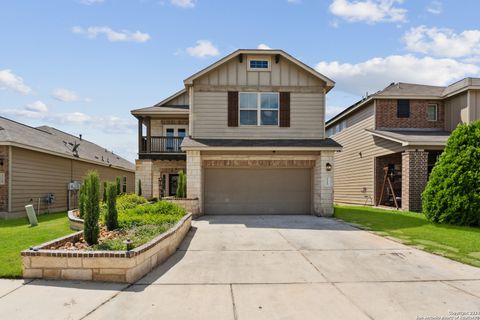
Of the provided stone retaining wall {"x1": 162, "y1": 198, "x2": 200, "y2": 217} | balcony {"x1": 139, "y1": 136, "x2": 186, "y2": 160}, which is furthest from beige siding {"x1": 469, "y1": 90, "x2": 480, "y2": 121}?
balcony {"x1": 139, "y1": 136, "x2": 186, "y2": 160}

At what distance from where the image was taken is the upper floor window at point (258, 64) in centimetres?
1426

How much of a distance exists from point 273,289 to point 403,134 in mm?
13929

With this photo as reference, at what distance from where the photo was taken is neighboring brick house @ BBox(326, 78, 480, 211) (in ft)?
49.6

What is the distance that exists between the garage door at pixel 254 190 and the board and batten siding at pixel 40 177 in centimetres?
814

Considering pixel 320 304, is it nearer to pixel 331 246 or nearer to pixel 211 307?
pixel 211 307

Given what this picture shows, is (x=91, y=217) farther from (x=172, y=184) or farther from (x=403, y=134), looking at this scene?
(x=172, y=184)

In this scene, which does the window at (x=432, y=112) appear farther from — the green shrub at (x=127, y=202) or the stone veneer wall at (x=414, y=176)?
the green shrub at (x=127, y=202)

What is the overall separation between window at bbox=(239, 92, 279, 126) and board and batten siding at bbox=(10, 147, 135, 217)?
32.4ft

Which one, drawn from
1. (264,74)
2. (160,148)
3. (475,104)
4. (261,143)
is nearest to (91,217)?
(261,143)

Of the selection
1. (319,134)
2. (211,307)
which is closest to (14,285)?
(211,307)

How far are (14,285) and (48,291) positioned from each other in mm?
699

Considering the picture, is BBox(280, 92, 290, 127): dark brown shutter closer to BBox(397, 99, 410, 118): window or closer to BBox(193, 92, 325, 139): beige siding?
BBox(193, 92, 325, 139): beige siding

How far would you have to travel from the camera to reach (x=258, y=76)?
14.2 metres

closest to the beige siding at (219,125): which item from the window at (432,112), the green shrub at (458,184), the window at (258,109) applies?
the window at (258,109)
